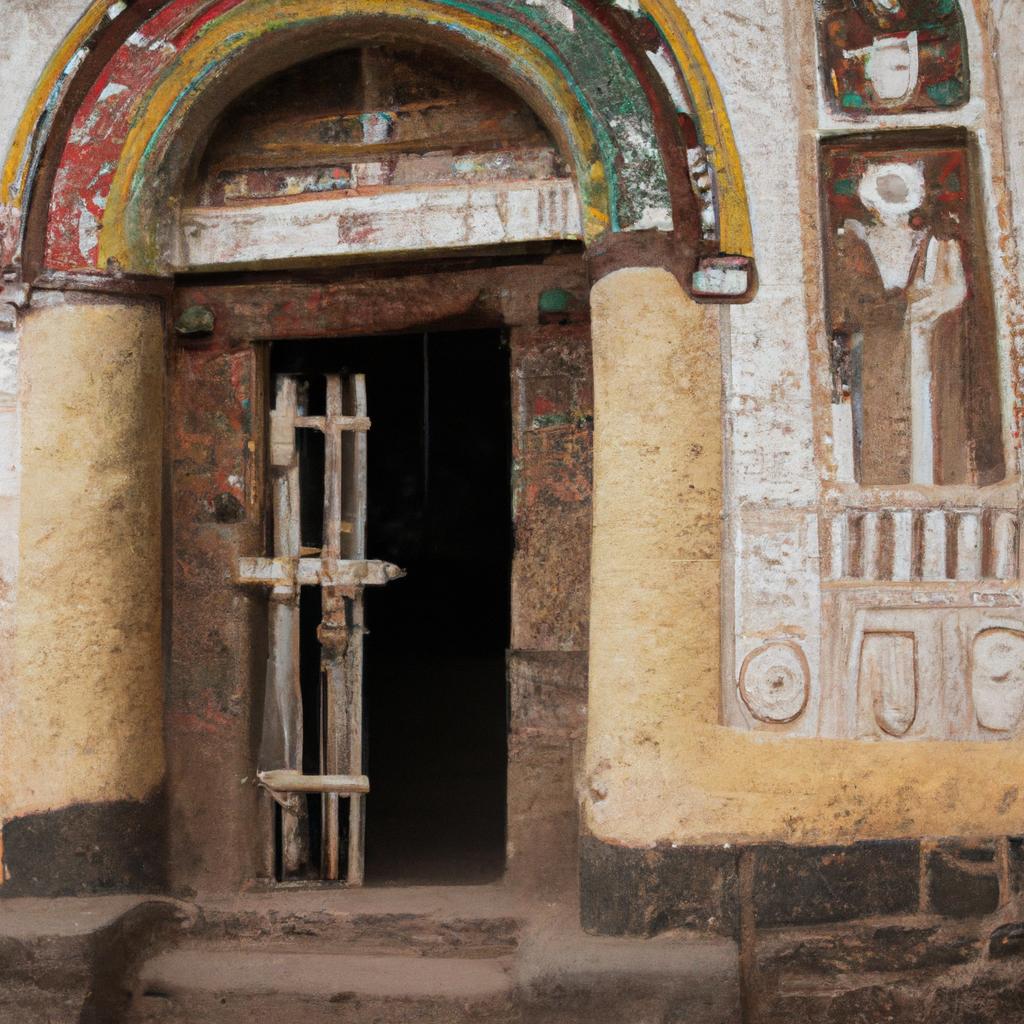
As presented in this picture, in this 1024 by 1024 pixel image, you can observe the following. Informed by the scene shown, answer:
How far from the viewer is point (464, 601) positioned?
9.24m

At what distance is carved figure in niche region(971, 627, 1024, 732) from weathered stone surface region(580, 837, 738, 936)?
0.80 m

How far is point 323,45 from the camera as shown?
3.82 m

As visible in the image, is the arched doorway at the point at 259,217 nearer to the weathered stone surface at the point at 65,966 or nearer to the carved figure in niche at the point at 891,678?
the weathered stone surface at the point at 65,966

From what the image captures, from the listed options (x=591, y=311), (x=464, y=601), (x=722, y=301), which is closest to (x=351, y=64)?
(x=591, y=311)

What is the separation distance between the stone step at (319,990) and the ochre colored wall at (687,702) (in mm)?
576

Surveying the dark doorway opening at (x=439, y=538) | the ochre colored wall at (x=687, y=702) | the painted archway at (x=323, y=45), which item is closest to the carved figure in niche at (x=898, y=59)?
the painted archway at (x=323, y=45)

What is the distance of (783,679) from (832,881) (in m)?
0.57

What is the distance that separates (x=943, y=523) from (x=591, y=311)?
1.14 m

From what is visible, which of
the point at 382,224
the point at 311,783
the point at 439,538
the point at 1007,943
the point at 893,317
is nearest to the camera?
the point at 1007,943

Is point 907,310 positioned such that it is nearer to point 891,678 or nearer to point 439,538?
point 891,678

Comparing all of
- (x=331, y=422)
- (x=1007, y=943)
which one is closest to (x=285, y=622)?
(x=331, y=422)

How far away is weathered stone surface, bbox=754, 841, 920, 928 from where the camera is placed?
338cm

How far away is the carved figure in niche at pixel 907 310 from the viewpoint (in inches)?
135

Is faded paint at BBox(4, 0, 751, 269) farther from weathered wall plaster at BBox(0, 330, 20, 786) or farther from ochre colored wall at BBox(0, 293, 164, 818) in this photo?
weathered wall plaster at BBox(0, 330, 20, 786)
